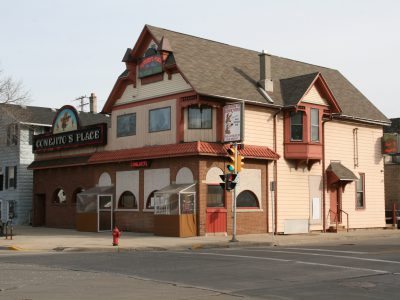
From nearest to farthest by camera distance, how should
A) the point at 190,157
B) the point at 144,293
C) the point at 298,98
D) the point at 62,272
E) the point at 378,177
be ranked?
the point at 144,293
the point at 62,272
the point at 190,157
the point at 298,98
the point at 378,177

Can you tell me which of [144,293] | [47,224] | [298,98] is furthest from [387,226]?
[144,293]

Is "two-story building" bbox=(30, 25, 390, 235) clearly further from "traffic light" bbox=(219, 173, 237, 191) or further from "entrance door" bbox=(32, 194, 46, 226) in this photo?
"entrance door" bbox=(32, 194, 46, 226)

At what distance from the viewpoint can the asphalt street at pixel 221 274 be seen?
11500 mm

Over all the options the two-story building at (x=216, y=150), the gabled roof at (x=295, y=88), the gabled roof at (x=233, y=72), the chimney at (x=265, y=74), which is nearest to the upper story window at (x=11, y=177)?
the two-story building at (x=216, y=150)

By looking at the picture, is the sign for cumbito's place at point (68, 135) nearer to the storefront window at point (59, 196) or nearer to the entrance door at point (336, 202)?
the storefront window at point (59, 196)

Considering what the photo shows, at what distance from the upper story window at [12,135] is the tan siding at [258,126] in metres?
21.7

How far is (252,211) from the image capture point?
1176 inches

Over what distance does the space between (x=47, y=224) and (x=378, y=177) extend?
2159 centimetres

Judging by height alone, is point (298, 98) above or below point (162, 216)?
above

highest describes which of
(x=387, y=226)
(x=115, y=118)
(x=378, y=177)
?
(x=115, y=118)

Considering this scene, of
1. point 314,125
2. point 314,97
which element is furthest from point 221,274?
point 314,97

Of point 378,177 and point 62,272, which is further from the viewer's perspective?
point 378,177

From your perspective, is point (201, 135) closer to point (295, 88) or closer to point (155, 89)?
point (155, 89)

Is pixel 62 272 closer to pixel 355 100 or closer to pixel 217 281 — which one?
pixel 217 281
